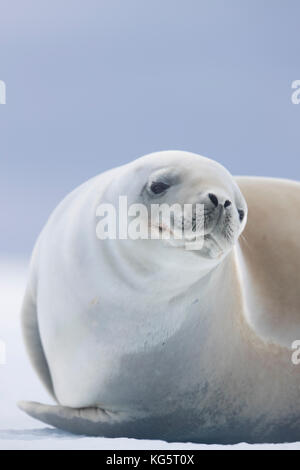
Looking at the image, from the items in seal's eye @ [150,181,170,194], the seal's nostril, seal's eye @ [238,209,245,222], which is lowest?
seal's eye @ [238,209,245,222]

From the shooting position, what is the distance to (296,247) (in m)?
3.13

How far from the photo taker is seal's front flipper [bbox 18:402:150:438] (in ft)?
9.62

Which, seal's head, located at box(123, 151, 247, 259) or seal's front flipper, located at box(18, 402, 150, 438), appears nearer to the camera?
seal's head, located at box(123, 151, 247, 259)

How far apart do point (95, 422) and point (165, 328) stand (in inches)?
17.7

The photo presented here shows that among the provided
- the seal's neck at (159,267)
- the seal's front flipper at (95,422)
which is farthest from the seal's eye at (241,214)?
the seal's front flipper at (95,422)

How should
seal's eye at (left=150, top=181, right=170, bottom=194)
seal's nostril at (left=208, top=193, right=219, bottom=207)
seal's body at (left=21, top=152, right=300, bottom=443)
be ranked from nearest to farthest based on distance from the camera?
1. seal's nostril at (left=208, top=193, right=219, bottom=207)
2. seal's eye at (left=150, top=181, right=170, bottom=194)
3. seal's body at (left=21, top=152, right=300, bottom=443)

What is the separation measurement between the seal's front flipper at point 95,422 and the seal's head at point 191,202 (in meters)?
0.77

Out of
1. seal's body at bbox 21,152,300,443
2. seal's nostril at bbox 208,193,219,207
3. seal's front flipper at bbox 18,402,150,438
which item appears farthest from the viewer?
seal's front flipper at bbox 18,402,150,438

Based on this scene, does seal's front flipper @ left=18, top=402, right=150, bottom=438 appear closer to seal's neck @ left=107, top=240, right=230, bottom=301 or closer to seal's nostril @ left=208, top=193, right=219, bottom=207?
seal's neck @ left=107, top=240, right=230, bottom=301

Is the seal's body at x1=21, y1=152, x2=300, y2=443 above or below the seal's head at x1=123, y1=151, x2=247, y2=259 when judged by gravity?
below

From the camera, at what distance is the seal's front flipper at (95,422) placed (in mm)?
2932

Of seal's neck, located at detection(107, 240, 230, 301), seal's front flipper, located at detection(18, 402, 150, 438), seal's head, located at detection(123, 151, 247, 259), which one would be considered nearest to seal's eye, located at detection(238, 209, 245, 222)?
seal's head, located at detection(123, 151, 247, 259)
